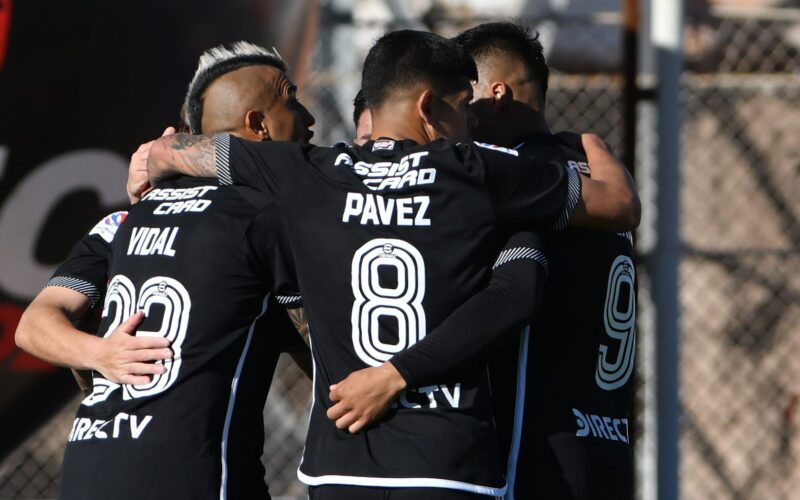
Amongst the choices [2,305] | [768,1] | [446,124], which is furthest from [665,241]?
[768,1]

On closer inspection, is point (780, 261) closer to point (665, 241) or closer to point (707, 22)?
point (707, 22)

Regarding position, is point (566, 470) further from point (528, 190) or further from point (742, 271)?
point (742, 271)

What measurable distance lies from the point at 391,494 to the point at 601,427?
0.69 meters

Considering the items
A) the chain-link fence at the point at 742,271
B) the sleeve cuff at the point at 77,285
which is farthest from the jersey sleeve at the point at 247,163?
the chain-link fence at the point at 742,271

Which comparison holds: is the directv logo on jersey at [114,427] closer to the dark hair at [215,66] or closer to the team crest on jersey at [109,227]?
the team crest on jersey at [109,227]

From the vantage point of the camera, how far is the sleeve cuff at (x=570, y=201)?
9.20 feet

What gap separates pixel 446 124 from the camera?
2916 mm

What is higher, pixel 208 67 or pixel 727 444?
pixel 208 67

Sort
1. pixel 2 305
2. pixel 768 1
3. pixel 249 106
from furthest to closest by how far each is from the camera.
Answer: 1. pixel 768 1
2. pixel 2 305
3. pixel 249 106

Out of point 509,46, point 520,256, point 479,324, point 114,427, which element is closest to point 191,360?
point 114,427

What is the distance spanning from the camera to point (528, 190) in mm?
2754

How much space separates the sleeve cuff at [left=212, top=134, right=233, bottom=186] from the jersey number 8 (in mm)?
443

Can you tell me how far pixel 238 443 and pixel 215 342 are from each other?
0.91 ft

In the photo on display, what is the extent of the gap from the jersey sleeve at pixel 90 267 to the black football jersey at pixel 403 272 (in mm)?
706
